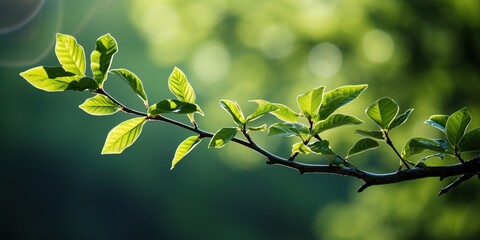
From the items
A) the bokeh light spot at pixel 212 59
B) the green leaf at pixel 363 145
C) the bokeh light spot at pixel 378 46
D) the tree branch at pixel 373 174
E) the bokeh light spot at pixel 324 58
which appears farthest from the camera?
the bokeh light spot at pixel 212 59

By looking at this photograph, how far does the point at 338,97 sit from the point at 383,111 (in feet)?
0.17

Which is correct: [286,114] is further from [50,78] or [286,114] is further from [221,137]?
[50,78]

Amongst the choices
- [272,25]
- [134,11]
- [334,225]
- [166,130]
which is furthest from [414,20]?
[166,130]

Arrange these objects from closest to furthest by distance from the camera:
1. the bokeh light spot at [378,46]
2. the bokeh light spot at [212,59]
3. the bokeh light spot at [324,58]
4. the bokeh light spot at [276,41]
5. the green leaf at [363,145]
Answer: the green leaf at [363,145], the bokeh light spot at [378,46], the bokeh light spot at [324,58], the bokeh light spot at [276,41], the bokeh light spot at [212,59]

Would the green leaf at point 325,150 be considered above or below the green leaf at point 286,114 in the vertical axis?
below

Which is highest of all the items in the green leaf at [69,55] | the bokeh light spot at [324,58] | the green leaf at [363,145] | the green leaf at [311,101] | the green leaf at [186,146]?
the green leaf at [69,55]

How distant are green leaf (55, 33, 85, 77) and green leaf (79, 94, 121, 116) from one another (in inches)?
1.1

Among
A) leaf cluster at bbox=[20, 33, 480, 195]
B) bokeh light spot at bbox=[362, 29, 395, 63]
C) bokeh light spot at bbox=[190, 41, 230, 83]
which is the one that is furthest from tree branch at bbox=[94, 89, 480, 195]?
bokeh light spot at bbox=[190, 41, 230, 83]

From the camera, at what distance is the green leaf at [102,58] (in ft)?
1.63

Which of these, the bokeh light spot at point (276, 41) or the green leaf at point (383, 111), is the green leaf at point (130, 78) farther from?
the bokeh light spot at point (276, 41)

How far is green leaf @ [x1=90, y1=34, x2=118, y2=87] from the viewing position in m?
0.50

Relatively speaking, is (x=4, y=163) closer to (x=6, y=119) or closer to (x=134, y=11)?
(x=6, y=119)

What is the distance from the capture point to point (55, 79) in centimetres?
48

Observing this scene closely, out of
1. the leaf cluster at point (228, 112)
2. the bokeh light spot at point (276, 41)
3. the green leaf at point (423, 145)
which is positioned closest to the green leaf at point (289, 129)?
the leaf cluster at point (228, 112)
